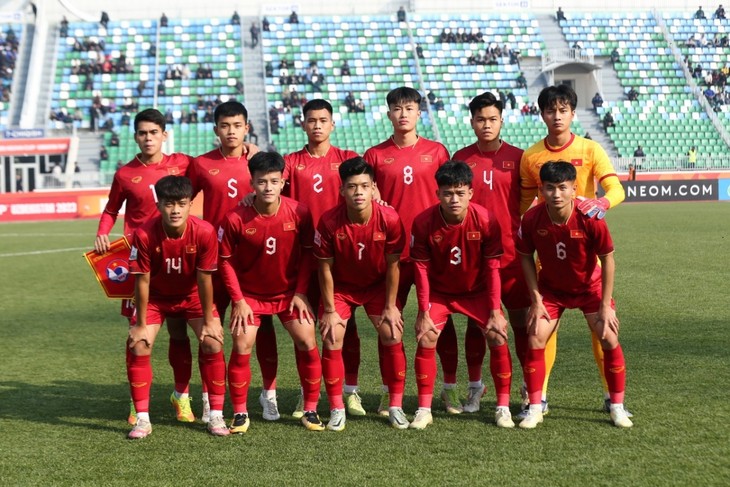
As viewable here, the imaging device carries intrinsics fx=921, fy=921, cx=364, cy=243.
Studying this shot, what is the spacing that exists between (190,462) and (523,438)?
1.86 metres

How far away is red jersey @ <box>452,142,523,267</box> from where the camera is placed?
241 inches

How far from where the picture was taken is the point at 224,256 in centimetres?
568

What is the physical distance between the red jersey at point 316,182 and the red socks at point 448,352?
1155mm

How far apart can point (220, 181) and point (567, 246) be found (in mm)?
2324

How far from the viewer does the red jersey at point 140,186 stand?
6254mm

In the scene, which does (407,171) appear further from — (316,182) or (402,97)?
(316,182)

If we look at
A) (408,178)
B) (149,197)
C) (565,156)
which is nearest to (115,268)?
(149,197)

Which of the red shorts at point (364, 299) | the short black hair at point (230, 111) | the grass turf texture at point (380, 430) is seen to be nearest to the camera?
the grass turf texture at point (380, 430)

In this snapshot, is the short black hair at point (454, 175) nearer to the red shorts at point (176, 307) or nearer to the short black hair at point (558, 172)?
the short black hair at point (558, 172)

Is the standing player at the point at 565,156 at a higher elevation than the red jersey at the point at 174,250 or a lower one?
higher

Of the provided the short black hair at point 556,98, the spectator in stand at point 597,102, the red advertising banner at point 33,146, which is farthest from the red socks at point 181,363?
the spectator in stand at point 597,102

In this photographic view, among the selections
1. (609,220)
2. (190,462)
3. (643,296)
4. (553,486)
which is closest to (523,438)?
(553,486)

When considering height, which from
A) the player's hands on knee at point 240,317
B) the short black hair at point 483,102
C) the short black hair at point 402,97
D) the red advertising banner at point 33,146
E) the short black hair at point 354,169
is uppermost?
the red advertising banner at point 33,146

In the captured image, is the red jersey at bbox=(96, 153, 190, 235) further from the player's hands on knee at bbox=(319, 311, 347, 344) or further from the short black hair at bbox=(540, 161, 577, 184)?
the short black hair at bbox=(540, 161, 577, 184)
